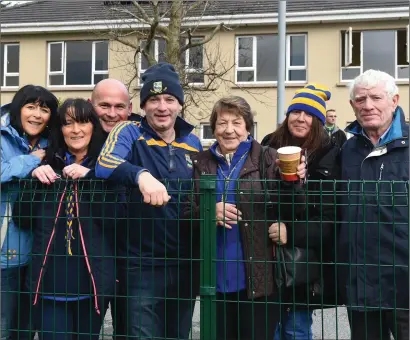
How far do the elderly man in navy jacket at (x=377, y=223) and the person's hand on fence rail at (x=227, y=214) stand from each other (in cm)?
57

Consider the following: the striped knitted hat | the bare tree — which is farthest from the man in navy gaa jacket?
the bare tree

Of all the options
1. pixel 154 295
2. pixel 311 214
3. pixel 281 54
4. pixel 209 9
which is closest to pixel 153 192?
pixel 154 295

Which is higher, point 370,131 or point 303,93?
point 303,93

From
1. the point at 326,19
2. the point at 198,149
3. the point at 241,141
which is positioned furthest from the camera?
the point at 326,19

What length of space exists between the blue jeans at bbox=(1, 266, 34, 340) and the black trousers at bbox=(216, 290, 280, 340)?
116cm

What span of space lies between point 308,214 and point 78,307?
4.73 ft

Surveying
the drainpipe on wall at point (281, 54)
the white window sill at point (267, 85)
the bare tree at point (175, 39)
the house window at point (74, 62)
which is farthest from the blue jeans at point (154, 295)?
the house window at point (74, 62)

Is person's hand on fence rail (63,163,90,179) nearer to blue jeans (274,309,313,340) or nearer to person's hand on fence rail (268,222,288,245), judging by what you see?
person's hand on fence rail (268,222,288,245)

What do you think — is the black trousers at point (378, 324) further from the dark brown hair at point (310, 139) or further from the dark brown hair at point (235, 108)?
the dark brown hair at point (235, 108)

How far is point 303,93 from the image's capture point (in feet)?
11.9

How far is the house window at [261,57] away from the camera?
2109cm

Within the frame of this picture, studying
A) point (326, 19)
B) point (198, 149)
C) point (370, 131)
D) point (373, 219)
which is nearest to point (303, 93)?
point (370, 131)

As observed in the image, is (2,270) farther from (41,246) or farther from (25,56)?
(25,56)

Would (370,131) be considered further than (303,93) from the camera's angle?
No
